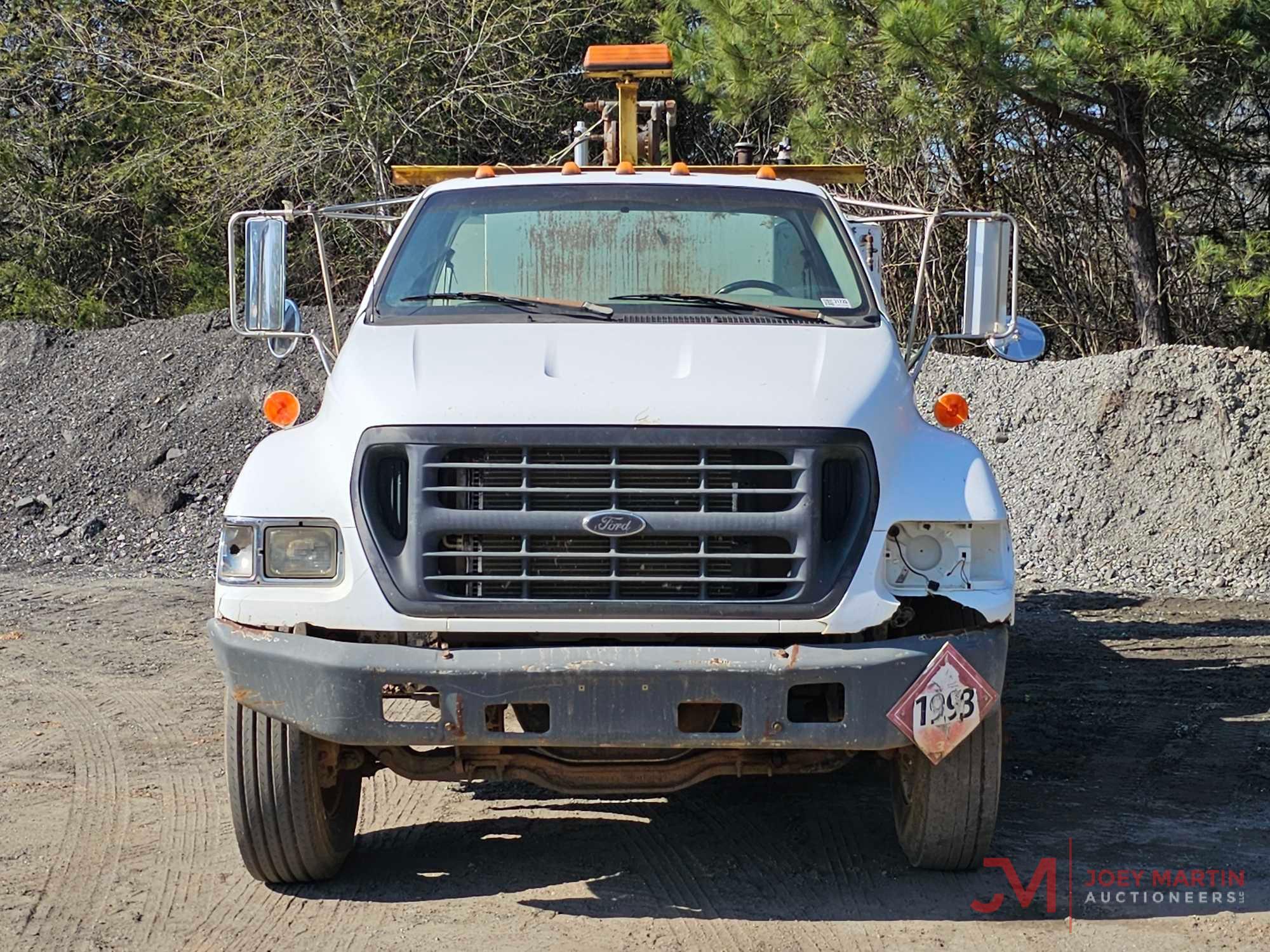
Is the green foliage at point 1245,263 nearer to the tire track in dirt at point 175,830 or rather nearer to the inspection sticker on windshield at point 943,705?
the inspection sticker on windshield at point 943,705

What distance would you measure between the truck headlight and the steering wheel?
56.2 inches

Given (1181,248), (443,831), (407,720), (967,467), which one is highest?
(1181,248)

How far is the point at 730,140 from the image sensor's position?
20062mm

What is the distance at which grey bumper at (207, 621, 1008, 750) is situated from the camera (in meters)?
4.32

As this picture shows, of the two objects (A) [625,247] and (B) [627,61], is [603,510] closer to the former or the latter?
(A) [625,247]

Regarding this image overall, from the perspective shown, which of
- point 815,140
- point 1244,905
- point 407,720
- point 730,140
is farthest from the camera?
point 730,140

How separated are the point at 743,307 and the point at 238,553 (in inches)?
79.7

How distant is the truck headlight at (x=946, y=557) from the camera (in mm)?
4543

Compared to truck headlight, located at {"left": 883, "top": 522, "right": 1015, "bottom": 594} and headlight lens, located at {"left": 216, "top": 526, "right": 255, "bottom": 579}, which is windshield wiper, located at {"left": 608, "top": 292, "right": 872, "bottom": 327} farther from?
headlight lens, located at {"left": 216, "top": 526, "right": 255, "bottom": 579}

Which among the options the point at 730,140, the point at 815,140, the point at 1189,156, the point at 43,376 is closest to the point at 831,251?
the point at 815,140

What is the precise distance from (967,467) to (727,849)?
5.43 feet

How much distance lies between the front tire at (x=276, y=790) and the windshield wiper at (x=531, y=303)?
1.68m

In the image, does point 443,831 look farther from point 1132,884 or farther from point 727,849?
point 1132,884

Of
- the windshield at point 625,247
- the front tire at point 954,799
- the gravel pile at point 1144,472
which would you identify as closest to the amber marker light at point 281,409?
the windshield at point 625,247
